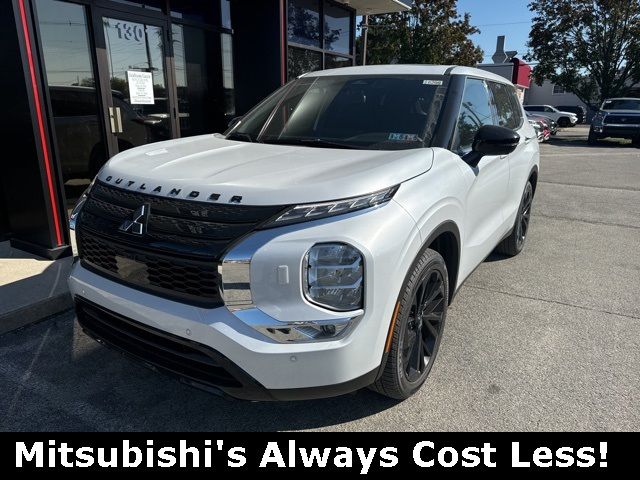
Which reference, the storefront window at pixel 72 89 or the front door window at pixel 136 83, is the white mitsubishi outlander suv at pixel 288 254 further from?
the front door window at pixel 136 83

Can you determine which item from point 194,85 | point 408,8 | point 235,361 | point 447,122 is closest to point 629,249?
point 447,122

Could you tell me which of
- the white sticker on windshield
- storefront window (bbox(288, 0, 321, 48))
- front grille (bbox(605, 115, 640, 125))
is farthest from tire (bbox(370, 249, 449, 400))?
front grille (bbox(605, 115, 640, 125))

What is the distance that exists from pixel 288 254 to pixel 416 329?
103 cm

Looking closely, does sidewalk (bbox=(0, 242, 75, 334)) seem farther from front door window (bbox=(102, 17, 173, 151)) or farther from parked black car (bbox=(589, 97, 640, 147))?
parked black car (bbox=(589, 97, 640, 147))

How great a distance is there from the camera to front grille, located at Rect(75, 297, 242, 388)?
6.73 feet

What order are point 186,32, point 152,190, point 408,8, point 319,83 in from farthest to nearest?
point 408,8 < point 186,32 < point 319,83 < point 152,190

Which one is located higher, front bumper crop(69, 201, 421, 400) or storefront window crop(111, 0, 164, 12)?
storefront window crop(111, 0, 164, 12)

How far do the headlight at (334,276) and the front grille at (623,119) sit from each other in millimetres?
21441

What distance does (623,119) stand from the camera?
63.4 ft

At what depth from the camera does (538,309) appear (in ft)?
12.8

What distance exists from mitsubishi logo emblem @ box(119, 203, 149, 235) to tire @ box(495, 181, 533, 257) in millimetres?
3670

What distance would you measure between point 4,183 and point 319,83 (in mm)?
3408

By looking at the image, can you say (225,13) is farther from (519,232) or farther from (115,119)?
(519,232)

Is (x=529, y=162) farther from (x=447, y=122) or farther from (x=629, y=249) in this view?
(x=447, y=122)
